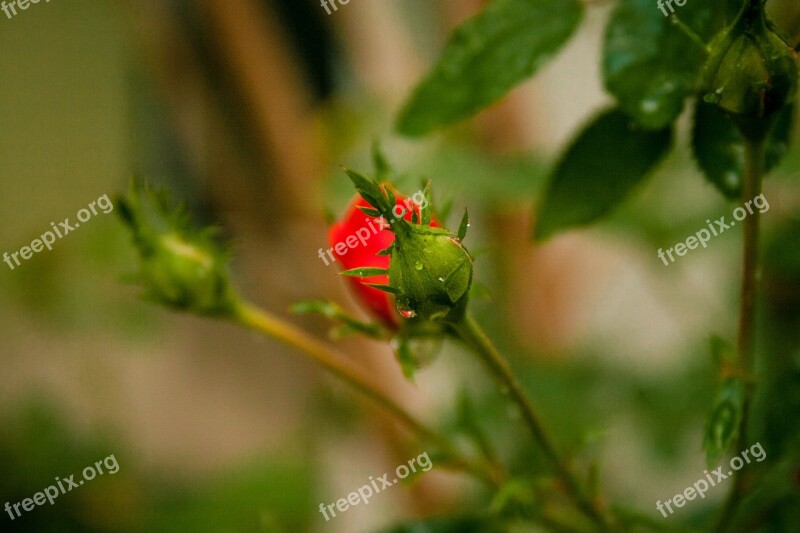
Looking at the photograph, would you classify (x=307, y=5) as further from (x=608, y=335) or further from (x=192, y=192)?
(x=608, y=335)

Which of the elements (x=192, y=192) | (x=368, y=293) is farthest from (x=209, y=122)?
(x=368, y=293)

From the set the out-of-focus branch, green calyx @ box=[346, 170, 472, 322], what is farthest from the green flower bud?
the out-of-focus branch

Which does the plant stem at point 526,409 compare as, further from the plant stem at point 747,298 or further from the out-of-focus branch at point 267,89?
the out-of-focus branch at point 267,89

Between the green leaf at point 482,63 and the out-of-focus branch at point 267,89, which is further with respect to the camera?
the out-of-focus branch at point 267,89

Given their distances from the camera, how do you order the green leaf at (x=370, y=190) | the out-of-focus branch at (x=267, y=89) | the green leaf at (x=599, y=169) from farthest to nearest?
the out-of-focus branch at (x=267, y=89), the green leaf at (x=599, y=169), the green leaf at (x=370, y=190)

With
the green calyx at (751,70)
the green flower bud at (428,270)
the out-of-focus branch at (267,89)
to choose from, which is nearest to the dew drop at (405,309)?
the green flower bud at (428,270)

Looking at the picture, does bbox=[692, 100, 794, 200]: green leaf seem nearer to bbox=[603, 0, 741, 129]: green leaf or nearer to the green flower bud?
bbox=[603, 0, 741, 129]: green leaf
